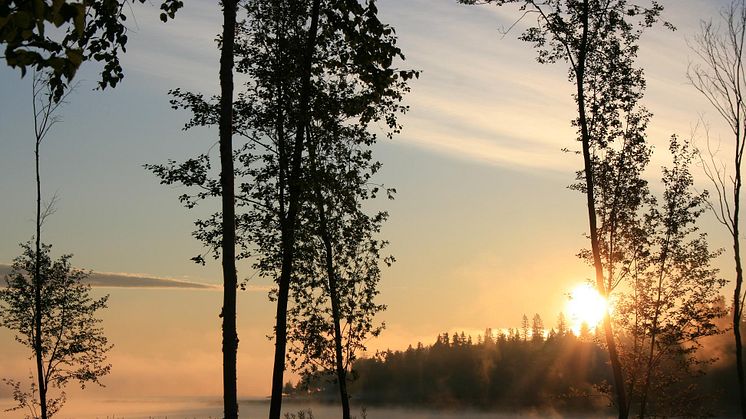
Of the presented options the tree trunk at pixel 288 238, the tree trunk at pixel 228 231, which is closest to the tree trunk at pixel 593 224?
the tree trunk at pixel 288 238

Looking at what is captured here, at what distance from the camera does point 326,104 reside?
20.5 meters

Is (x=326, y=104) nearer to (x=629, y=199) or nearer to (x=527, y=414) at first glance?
(x=629, y=199)

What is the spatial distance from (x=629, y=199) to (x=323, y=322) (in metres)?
13.1

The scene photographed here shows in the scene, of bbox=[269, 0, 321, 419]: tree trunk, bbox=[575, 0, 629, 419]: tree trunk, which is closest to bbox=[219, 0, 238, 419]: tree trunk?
bbox=[269, 0, 321, 419]: tree trunk

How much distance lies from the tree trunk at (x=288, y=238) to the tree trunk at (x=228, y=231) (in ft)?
15.5

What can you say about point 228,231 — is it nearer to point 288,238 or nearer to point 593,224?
point 288,238

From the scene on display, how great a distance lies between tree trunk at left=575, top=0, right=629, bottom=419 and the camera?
22594mm

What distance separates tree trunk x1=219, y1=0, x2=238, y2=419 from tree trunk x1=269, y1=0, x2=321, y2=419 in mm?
4718

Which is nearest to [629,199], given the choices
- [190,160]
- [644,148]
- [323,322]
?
[644,148]

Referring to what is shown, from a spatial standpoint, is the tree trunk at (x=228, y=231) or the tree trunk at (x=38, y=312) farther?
the tree trunk at (x=38, y=312)

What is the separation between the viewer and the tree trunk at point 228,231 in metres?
14.0

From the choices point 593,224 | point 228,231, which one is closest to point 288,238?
point 228,231

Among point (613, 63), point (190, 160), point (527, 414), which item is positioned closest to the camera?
point (190, 160)

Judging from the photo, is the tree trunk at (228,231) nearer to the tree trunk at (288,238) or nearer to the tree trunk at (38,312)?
the tree trunk at (288,238)
